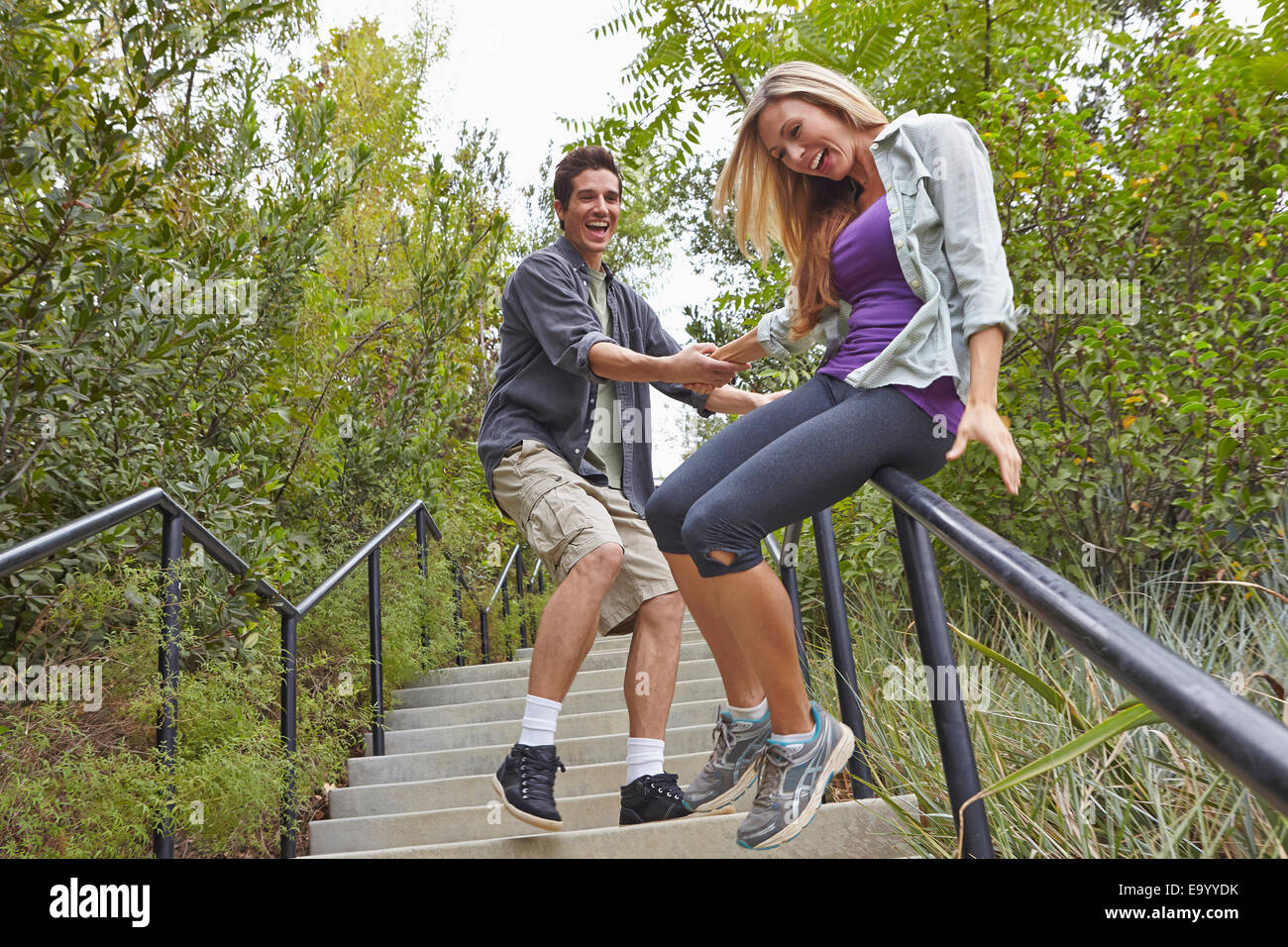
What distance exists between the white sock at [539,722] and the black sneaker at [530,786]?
0.02 metres

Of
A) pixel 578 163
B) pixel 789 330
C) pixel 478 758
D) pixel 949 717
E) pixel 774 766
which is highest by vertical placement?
pixel 578 163

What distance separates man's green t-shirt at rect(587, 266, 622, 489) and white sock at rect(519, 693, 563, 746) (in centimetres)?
73

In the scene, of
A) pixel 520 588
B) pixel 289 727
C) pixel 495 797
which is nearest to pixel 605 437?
pixel 495 797

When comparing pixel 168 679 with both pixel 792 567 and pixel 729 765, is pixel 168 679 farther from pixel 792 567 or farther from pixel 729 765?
pixel 792 567

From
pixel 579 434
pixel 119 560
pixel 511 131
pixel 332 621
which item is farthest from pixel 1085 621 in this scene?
pixel 511 131

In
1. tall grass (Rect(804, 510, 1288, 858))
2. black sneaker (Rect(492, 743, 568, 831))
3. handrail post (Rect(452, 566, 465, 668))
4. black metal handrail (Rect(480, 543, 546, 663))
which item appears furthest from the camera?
black metal handrail (Rect(480, 543, 546, 663))

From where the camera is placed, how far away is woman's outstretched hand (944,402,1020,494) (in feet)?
4.95

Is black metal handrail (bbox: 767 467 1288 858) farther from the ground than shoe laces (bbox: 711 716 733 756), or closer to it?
farther from the ground

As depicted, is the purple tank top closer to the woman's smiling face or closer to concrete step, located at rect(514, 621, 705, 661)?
the woman's smiling face

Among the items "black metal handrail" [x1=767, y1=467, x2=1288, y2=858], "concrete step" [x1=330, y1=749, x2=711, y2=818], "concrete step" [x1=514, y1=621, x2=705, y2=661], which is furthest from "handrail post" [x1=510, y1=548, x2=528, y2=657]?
"black metal handrail" [x1=767, y1=467, x2=1288, y2=858]

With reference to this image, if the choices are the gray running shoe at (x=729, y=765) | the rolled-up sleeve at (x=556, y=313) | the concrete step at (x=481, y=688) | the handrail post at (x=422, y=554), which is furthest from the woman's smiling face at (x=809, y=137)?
the handrail post at (x=422, y=554)

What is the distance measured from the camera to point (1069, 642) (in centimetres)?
95

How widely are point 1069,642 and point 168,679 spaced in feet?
7.02
